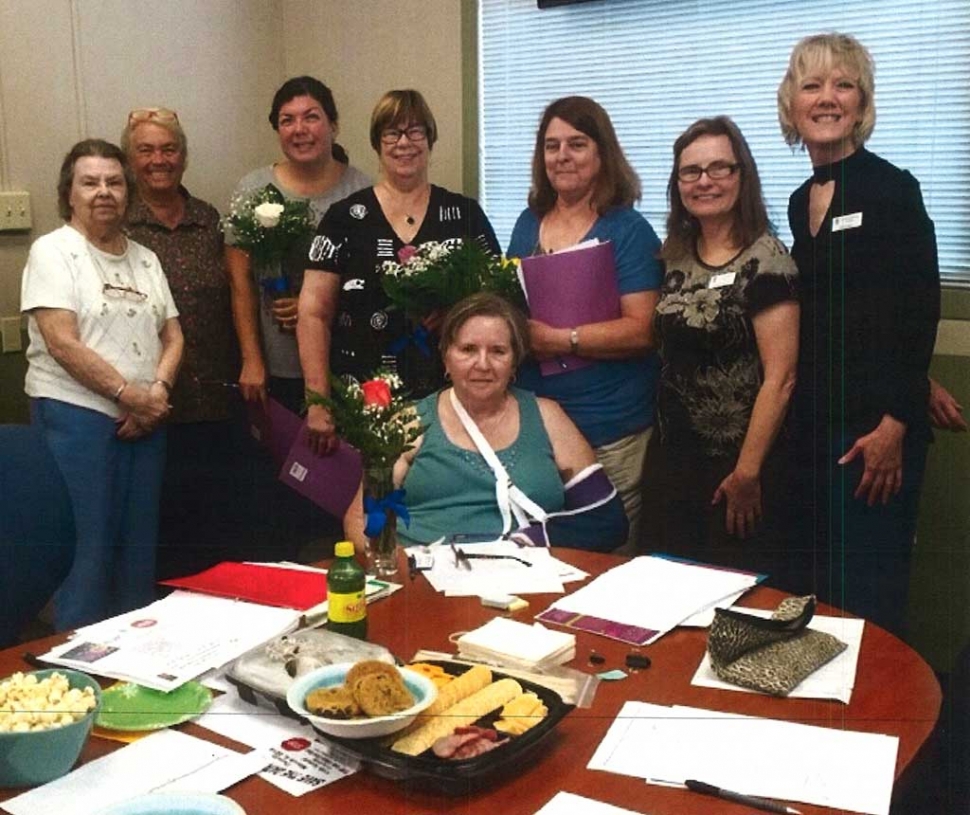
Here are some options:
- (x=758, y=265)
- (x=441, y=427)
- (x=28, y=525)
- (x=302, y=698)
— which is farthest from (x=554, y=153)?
(x=28, y=525)

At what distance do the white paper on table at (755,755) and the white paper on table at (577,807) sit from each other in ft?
0.19

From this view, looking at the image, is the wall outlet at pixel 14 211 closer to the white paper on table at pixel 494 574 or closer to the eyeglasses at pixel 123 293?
the eyeglasses at pixel 123 293

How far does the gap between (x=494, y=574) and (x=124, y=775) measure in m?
0.66

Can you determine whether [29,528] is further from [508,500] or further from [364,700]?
[508,500]

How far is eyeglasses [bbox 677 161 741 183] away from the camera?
1.17m

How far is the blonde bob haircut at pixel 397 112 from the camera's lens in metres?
1.20

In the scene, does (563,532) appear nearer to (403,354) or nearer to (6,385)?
(403,354)

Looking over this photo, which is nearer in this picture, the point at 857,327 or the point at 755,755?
the point at 755,755

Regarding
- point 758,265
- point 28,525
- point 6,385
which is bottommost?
point 28,525

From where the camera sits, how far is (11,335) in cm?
108

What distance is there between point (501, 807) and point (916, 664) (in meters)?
0.60

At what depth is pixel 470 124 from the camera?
1.21 metres

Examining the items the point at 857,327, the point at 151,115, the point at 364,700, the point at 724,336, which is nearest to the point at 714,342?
the point at 724,336

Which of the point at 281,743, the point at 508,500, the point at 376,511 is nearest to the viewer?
the point at 281,743
